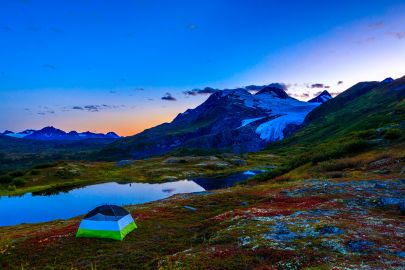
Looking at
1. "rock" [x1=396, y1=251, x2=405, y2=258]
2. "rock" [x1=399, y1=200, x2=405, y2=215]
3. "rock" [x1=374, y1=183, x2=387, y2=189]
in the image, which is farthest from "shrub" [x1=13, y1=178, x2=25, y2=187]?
"rock" [x1=396, y1=251, x2=405, y2=258]

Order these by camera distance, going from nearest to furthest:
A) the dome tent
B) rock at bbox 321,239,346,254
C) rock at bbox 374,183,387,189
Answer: rock at bbox 321,239,346,254
the dome tent
rock at bbox 374,183,387,189

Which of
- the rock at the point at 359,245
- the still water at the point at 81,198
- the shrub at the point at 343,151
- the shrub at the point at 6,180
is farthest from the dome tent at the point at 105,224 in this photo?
the shrub at the point at 6,180

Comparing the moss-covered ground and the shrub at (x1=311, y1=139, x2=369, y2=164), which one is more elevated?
the shrub at (x1=311, y1=139, x2=369, y2=164)

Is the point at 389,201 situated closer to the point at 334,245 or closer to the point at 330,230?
the point at 330,230

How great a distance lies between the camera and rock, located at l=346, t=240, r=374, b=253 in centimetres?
2383

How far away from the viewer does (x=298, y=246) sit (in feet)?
83.7

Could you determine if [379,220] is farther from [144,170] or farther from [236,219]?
[144,170]

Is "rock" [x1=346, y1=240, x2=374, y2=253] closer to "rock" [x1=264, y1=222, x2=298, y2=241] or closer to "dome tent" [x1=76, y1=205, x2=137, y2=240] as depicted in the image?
"rock" [x1=264, y1=222, x2=298, y2=241]

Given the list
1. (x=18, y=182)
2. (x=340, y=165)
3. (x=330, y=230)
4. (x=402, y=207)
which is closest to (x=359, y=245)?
(x=330, y=230)

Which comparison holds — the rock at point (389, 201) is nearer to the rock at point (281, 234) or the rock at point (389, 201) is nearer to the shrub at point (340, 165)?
the rock at point (281, 234)

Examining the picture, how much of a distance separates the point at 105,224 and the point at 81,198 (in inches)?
2068

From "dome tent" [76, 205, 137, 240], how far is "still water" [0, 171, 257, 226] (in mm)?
30075

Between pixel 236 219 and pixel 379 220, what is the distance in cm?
1458

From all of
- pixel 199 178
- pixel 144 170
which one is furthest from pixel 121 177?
pixel 199 178
